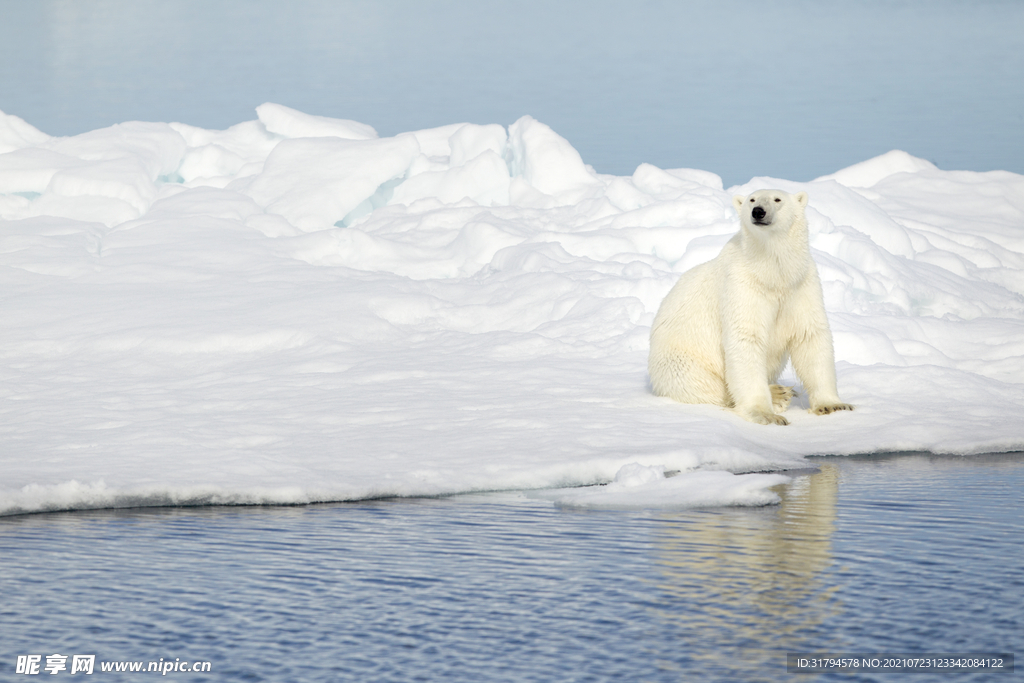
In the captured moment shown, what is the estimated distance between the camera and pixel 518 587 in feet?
13.7

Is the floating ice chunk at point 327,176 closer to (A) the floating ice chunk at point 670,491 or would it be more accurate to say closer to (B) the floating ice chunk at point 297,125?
(B) the floating ice chunk at point 297,125

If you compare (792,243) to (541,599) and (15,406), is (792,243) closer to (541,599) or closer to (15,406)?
(541,599)

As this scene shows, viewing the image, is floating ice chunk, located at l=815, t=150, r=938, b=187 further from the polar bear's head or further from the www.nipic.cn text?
the www.nipic.cn text

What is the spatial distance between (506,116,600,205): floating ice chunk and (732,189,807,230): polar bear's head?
9.18m

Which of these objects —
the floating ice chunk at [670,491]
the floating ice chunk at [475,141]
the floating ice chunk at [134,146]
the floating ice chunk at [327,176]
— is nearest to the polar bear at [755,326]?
the floating ice chunk at [670,491]

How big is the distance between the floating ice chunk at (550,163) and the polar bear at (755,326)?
894cm

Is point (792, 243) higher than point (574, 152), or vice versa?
point (574, 152)

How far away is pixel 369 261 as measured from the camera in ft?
47.6

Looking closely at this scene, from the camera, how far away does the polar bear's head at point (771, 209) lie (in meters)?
7.55

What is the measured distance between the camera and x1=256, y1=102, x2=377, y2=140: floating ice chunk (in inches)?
760

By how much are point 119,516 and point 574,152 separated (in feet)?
43.4

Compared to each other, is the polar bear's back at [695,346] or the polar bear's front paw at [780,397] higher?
the polar bear's back at [695,346]

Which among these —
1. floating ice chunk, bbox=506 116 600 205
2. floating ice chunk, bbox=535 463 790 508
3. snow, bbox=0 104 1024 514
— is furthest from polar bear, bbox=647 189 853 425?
floating ice chunk, bbox=506 116 600 205

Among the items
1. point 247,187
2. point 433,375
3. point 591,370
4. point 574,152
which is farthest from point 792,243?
point 247,187
